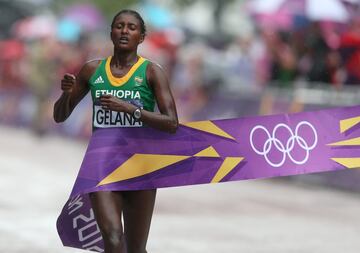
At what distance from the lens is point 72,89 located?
22.1ft

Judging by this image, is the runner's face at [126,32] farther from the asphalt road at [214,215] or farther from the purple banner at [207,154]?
the asphalt road at [214,215]

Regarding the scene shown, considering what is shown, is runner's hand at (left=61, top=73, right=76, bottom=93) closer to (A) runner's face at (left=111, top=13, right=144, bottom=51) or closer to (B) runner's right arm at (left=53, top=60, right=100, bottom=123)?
(B) runner's right arm at (left=53, top=60, right=100, bottom=123)

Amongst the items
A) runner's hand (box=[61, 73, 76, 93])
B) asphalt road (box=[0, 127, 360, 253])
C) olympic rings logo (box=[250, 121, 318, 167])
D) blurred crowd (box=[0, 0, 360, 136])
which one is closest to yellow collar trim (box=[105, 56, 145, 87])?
runner's hand (box=[61, 73, 76, 93])

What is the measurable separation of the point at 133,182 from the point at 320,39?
1030 cm

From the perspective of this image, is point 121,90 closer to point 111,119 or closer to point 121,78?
point 121,78

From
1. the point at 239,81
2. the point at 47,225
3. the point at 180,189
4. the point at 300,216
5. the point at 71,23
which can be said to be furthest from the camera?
the point at 71,23

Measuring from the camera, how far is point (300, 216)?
41.3 feet

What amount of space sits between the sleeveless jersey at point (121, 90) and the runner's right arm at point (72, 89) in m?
0.07

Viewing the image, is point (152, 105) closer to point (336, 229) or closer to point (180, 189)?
point (336, 229)

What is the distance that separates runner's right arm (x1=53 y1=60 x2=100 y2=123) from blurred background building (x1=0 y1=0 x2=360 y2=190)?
8.80m

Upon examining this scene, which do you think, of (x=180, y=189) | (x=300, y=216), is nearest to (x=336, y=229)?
(x=300, y=216)

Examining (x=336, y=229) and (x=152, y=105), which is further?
(x=336, y=229)

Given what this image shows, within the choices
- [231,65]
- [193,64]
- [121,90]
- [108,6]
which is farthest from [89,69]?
[108,6]

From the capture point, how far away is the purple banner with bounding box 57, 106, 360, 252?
6688 millimetres
